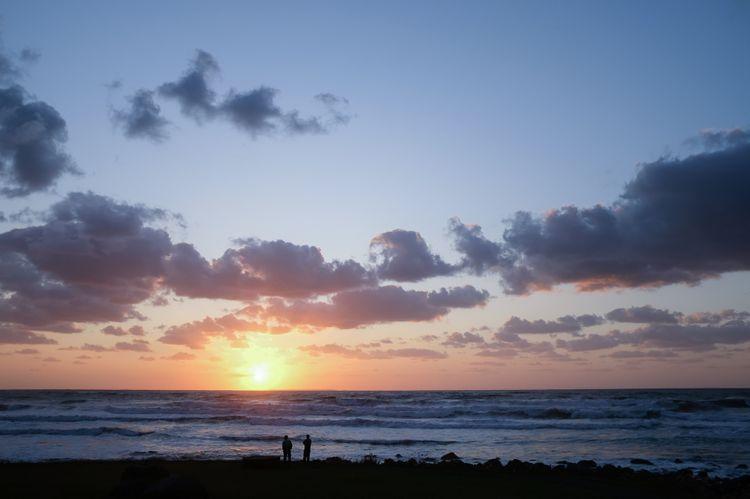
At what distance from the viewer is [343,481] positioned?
20.5 metres

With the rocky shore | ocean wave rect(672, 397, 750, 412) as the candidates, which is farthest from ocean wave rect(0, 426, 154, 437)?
ocean wave rect(672, 397, 750, 412)

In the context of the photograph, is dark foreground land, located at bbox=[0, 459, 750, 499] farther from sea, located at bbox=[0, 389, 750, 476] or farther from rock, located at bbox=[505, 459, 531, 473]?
sea, located at bbox=[0, 389, 750, 476]

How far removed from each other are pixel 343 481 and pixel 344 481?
0.12ft

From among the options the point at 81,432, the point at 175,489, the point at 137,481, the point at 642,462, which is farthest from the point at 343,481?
the point at 81,432

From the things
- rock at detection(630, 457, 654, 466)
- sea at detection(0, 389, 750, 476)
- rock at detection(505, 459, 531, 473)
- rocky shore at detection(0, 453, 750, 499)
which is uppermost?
rocky shore at detection(0, 453, 750, 499)

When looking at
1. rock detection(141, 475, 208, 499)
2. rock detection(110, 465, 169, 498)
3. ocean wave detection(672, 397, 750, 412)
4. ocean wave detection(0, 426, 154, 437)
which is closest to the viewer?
rock detection(141, 475, 208, 499)

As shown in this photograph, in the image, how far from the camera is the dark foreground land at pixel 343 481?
1731 centimetres

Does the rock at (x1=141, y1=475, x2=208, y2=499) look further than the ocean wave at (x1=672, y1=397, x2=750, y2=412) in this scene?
No

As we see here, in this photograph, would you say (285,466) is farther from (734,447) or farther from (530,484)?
(734,447)

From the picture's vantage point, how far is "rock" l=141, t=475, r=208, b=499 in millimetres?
15062

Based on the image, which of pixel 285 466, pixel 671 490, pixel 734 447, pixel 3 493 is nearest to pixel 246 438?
pixel 285 466

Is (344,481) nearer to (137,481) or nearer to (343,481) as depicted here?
(343,481)

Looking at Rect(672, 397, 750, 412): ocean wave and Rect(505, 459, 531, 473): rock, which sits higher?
Rect(505, 459, 531, 473): rock

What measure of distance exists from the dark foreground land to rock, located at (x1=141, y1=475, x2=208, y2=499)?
0.03 m
